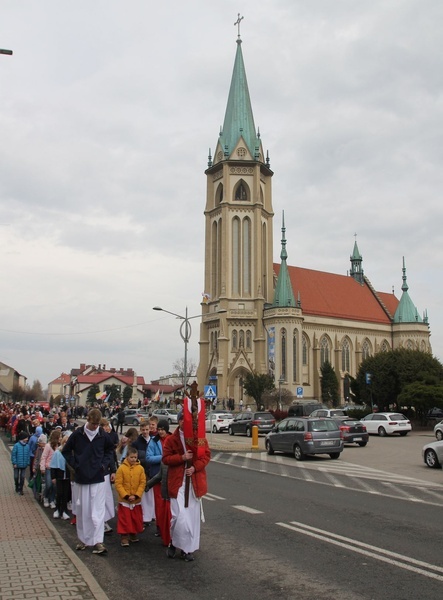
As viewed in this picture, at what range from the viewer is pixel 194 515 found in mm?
7395

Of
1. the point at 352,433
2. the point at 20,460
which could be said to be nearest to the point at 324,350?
the point at 352,433

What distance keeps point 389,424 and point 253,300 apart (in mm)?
38613

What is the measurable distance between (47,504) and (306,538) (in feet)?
19.0

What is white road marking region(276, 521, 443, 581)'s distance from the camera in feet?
22.8

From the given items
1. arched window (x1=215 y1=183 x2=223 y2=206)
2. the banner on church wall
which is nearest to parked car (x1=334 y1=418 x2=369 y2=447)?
the banner on church wall

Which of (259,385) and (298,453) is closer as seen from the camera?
(298,453)

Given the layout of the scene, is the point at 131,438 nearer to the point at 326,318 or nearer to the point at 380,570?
the point at 380,570

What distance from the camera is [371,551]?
7.81 m

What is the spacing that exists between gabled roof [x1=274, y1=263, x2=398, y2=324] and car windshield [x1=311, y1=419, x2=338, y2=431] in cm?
5385

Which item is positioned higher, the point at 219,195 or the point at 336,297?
the point at 219,195

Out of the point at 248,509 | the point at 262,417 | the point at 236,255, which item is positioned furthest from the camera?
the point at 236,255

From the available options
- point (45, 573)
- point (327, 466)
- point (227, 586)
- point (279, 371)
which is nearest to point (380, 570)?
point (227, 586)

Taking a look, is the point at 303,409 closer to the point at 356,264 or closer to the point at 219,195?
the point at 219,195

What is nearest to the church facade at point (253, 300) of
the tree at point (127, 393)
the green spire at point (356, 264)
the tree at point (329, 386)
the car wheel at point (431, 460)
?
the tree at point (329, 386)
